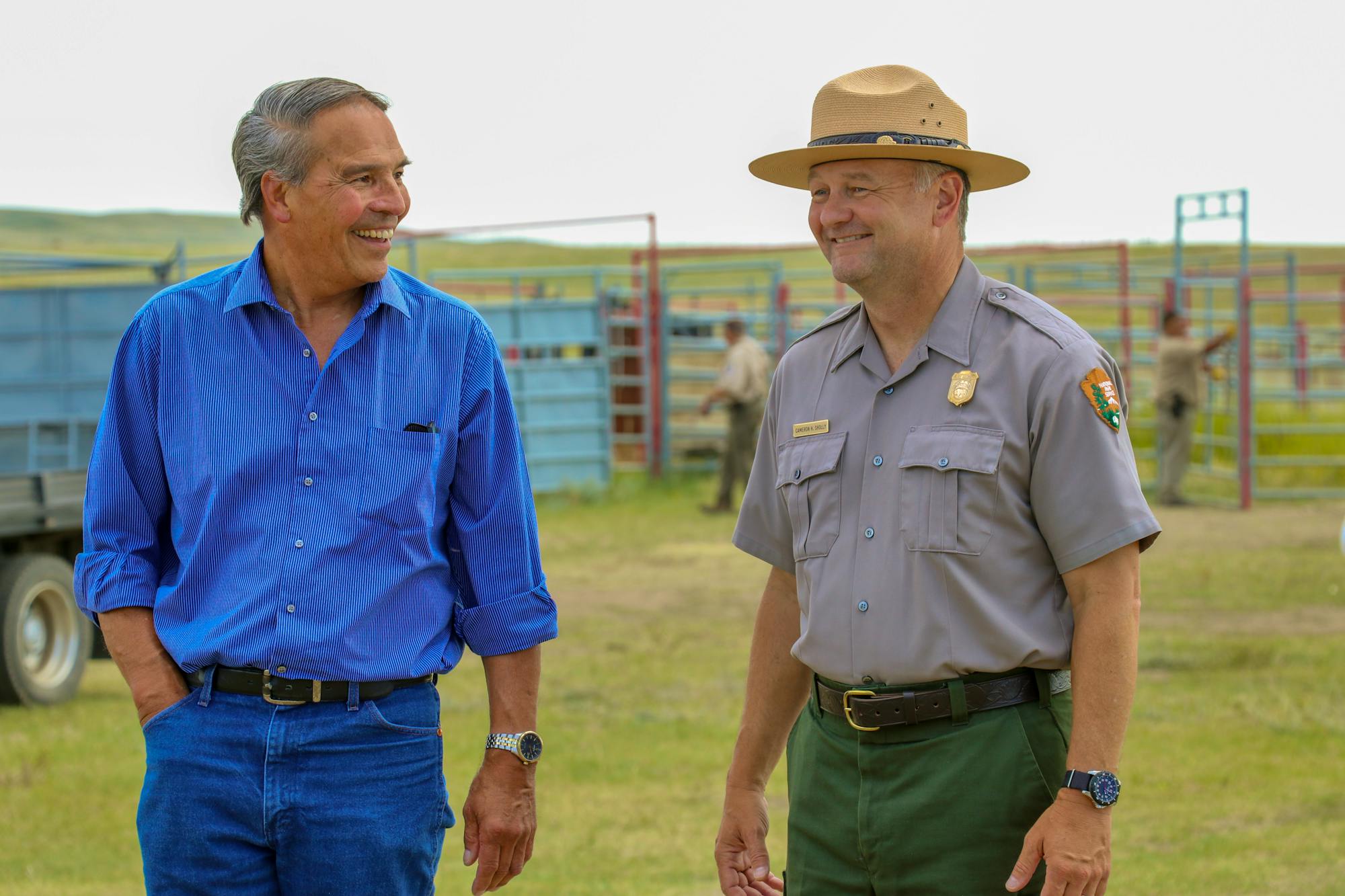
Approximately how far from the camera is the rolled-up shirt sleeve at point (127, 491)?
263cm

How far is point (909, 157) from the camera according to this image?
2723 millimetres

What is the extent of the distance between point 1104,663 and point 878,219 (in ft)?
2.85

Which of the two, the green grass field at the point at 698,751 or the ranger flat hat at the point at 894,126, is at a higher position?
the ranger flat hat at the point at 894,126

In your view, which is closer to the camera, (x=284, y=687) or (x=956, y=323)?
(x=284, y=687)

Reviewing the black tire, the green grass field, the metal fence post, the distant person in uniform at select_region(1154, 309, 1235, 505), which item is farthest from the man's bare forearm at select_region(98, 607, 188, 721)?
the metal fence post

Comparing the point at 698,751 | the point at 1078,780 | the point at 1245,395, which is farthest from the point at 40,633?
the point at 1245,395

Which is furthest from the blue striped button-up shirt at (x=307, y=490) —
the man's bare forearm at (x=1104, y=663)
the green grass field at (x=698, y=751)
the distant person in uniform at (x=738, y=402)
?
the distant person in uniform at (x=738, y=402)

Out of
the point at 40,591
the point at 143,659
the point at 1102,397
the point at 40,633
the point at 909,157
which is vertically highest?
the point at 909,157

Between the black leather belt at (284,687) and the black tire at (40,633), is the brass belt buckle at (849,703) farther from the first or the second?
the black tire at (40,633)

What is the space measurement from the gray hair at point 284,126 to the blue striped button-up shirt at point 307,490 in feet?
0.53

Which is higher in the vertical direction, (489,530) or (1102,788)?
(489,530)

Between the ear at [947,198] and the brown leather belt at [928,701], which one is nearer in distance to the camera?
the brown leather belt at [928,701]

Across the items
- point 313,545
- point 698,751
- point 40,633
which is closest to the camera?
point 313,545

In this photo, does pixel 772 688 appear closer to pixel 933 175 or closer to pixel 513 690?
pixel 513 690
